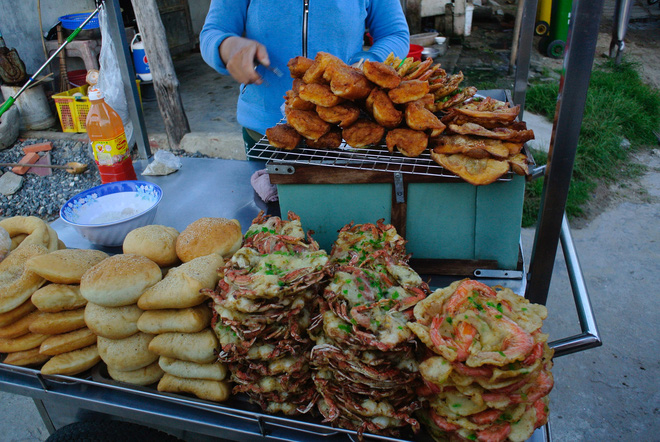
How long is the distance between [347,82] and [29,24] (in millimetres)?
8003

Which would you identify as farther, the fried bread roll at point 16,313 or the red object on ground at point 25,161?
the red object on ground at point 25,161

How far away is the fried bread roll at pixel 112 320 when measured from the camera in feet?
4.62

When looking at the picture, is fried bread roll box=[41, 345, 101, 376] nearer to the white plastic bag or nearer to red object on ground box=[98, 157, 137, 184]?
red object on ground box=[98, 157, 137, 184]

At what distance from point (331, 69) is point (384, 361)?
1.11 m

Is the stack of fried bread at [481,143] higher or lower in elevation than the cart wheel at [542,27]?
higher

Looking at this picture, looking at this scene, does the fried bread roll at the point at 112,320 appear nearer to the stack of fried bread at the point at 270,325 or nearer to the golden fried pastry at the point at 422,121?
the stack of fried bread at the point at 270,325

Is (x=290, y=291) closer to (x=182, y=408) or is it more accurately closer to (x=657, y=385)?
(x=182, y=408)

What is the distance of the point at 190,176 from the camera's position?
2887 mm

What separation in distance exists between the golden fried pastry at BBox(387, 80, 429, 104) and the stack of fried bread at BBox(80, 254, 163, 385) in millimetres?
1101

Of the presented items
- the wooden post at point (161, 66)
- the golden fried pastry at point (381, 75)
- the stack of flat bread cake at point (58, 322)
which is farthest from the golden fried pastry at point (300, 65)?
the wooden post at point (161, 66)

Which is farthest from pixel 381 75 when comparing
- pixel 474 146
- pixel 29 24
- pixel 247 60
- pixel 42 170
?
pixel 29 24

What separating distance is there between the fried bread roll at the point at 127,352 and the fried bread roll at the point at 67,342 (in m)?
0.09

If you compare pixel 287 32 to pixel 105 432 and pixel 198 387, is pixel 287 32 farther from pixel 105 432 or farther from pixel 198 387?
pixel 105 432

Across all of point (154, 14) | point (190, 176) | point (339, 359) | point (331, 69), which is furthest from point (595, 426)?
point (154, 14)
